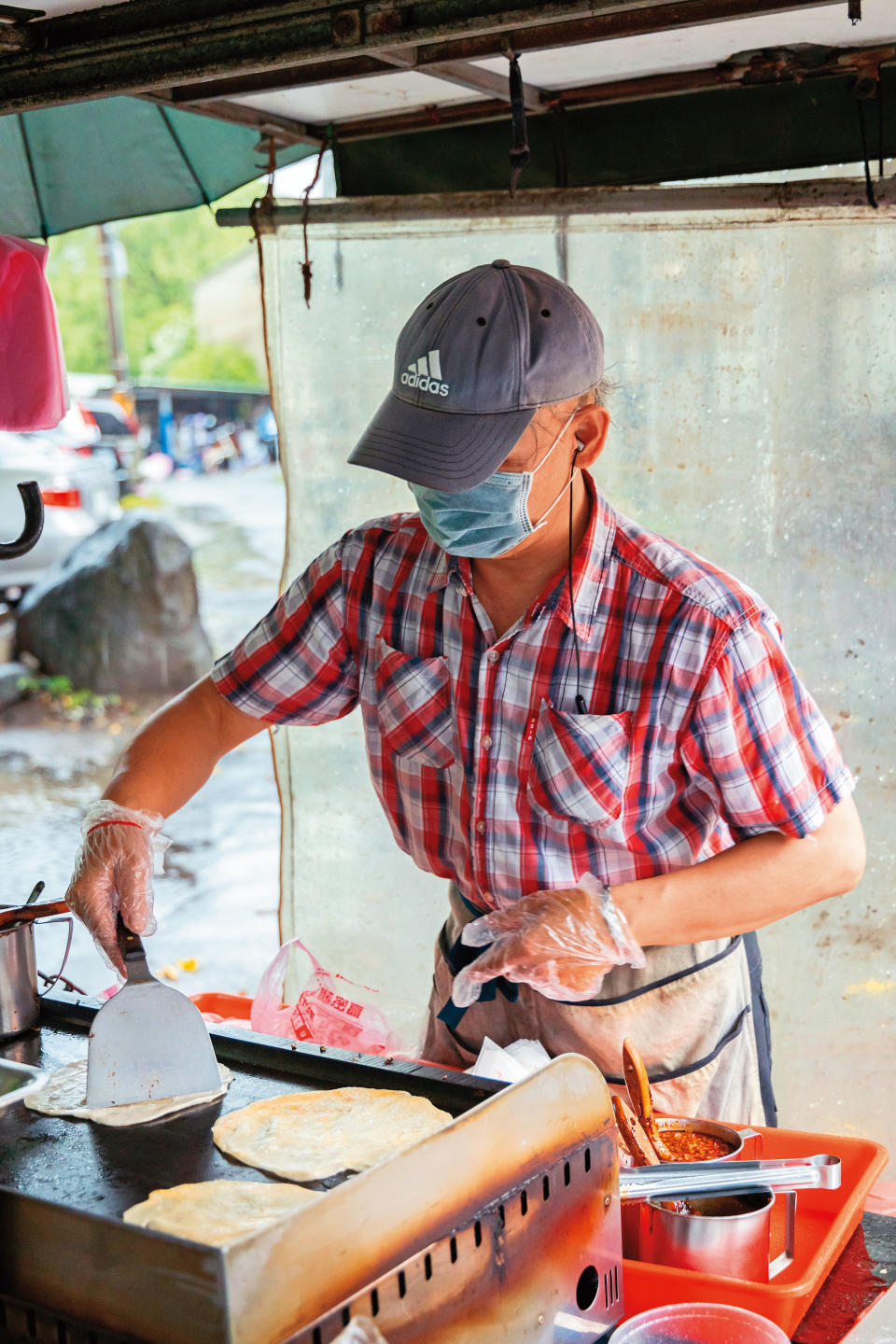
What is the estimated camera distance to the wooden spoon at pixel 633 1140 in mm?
1407

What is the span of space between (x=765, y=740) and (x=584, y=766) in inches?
10.3

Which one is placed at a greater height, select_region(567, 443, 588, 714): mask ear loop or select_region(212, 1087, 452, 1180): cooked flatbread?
select_region(567, 443, 588, 714): mask ear loop

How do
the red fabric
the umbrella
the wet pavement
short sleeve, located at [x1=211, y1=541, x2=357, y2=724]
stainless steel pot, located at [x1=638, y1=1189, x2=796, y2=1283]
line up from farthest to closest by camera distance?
1. the wet pavement
2. the umbrella
3. the red fabric
4. short sleeve, located at [x1=211, y1=541, x2=357, y2=724]
5. stainless steel pot, located at [x1=638, y1=1189, x2=796, y2=1283]

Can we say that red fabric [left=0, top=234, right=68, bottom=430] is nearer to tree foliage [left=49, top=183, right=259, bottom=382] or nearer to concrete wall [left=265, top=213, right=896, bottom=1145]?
concrete wall [left=265, top=213, right=896, bottom=1145]

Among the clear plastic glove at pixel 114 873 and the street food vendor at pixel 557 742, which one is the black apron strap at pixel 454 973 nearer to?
the street food vendor at pixel 557 742

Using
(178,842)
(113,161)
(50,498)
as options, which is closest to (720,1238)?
(113,161)

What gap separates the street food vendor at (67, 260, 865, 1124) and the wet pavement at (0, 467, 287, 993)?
2772 millimetres

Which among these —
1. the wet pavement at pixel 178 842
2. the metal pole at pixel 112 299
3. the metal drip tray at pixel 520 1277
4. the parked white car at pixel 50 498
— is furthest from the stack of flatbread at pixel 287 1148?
the metal pole at pixel 112 299

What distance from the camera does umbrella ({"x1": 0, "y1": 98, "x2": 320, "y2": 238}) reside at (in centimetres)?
272

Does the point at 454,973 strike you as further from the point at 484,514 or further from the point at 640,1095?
the point at 484,514

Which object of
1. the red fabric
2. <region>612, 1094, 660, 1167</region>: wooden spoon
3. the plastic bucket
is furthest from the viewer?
the red fabric

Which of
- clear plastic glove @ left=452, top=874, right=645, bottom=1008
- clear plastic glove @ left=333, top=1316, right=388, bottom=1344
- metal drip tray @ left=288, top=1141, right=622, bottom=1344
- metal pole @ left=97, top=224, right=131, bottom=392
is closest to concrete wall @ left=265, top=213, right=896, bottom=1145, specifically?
clear plastic glove @ left=452, top=874, right=645, bottom=1008

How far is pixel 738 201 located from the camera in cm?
237

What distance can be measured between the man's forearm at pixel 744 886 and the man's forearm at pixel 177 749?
84cm
